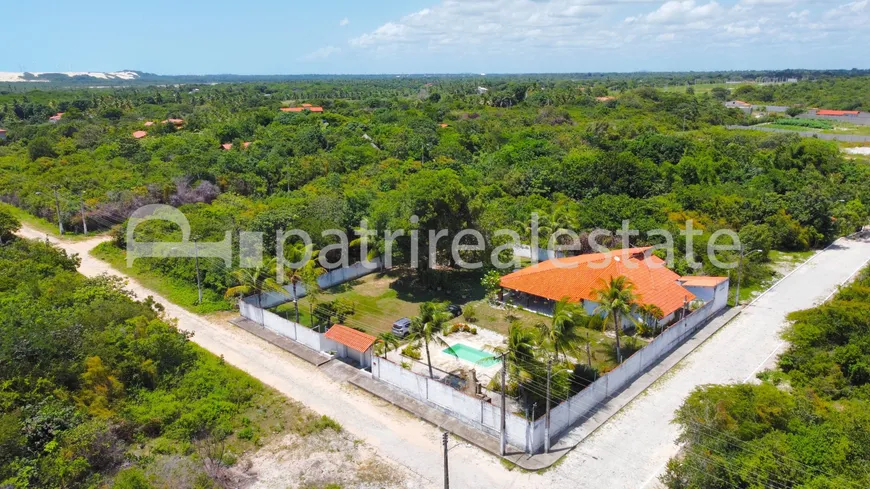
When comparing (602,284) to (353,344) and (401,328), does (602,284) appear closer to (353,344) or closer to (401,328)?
(401,328)

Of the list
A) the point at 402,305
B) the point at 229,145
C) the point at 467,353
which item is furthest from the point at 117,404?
the point at 229,145

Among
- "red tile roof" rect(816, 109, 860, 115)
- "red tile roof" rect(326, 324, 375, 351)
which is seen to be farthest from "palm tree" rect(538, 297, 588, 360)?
"red tile roof" rect(816, 109, 860, 115)

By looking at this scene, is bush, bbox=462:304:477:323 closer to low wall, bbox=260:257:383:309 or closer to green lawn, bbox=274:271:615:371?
green lawn, bbox=274:271:615:371

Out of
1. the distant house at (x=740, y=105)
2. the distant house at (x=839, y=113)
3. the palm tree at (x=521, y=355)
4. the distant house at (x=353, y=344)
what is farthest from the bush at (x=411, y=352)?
the distant house at (x=839, y=113)

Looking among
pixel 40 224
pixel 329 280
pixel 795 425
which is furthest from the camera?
pixel 40 224

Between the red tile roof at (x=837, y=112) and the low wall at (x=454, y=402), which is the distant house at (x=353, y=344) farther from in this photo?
the red tile roof at (x=837, y=112)

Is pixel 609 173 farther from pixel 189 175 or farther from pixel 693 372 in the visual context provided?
pixel 189 175
